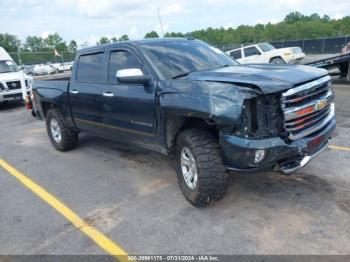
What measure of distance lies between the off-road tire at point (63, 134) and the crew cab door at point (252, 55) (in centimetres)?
1302

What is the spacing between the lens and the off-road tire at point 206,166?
13.1 feet

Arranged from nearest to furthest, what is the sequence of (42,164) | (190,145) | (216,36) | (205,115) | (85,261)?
(85,261), (205,115), (190,145), (42,164), (216,36)

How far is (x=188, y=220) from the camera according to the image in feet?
13.4

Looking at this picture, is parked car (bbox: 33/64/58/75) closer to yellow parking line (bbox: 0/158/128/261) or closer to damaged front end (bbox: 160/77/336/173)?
yellow parking line (bbox: 0/158/128/261)

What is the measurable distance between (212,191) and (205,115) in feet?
2.82

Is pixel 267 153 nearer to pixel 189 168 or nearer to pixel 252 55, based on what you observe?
pixel 189 168

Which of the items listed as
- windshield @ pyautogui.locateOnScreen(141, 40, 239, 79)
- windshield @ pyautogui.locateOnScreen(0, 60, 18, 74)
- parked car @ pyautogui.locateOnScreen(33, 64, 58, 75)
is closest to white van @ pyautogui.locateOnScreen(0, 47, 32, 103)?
windshield @ pyautogui.locateOnScreen(0, 60, 18, 74)

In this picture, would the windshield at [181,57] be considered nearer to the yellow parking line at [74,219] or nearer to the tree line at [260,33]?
the yellow parking line at [74,219]

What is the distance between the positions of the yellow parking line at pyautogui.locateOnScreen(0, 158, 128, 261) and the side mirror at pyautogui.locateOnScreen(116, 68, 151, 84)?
173 cm

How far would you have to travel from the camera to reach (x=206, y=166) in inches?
157

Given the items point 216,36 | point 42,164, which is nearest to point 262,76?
point 42,164

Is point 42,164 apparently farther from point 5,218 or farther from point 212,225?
point 212,225

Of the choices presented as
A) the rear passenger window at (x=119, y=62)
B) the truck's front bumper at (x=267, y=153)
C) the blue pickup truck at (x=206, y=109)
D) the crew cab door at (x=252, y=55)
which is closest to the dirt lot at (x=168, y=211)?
the blue pickup truck at (x=206, y=109)

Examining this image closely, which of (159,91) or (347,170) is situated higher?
(159,91)
